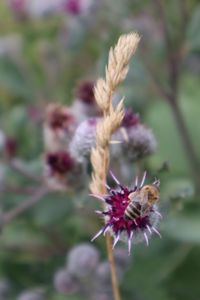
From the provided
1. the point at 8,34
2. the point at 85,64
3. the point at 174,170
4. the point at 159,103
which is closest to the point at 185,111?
the point at 159,103

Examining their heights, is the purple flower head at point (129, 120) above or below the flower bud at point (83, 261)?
above

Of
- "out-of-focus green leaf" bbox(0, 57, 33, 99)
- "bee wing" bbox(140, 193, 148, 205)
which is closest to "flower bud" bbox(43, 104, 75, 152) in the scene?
"bee wing" bbox(140, 193, 148, 205)

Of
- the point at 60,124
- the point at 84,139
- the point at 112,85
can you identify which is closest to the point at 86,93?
the point at 60,124

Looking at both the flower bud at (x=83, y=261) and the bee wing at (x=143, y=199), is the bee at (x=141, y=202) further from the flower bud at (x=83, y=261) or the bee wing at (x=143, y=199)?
the flower bud at (x=83, y=261)

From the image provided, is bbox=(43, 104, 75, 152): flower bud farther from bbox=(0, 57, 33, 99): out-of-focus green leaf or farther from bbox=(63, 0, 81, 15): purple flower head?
bbox=(0, 57, 33, 99): out-of-focus green leaf

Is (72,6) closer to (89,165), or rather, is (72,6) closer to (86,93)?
(86,93)

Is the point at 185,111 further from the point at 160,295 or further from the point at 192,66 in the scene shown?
the point at 160,295

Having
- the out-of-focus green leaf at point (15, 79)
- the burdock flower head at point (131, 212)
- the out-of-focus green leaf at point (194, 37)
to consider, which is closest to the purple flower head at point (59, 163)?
the burdock flower head at point (131, 212)
